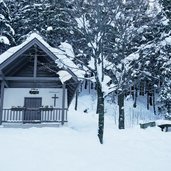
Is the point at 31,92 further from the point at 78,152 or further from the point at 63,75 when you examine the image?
the point at 78,152

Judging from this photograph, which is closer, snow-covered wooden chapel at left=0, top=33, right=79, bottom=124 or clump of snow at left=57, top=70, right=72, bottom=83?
clump of snow at left=57, top=70, right=72, bottom=83

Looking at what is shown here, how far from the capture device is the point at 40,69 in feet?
61.9

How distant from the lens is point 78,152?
10.4 metres

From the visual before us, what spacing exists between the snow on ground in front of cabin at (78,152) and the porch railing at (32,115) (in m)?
2.83

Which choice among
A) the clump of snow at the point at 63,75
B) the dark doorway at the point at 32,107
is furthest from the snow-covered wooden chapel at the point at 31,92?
the clump of snow at the point at 63,75

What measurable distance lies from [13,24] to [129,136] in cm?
1859

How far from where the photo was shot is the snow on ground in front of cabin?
8547 mm

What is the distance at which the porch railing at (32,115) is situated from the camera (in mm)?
17344

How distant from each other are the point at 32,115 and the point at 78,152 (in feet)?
29.0

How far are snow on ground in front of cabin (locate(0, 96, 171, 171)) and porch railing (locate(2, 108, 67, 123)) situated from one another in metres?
2.83

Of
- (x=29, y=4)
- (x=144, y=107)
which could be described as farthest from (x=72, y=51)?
(x=144, y=107)

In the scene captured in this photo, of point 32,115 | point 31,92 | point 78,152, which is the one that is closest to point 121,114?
point 32,115

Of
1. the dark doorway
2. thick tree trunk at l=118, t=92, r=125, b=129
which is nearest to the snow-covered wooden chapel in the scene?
the dark doorway

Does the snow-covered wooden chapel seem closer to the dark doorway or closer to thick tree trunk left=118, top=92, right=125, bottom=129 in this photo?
the dark doorway
